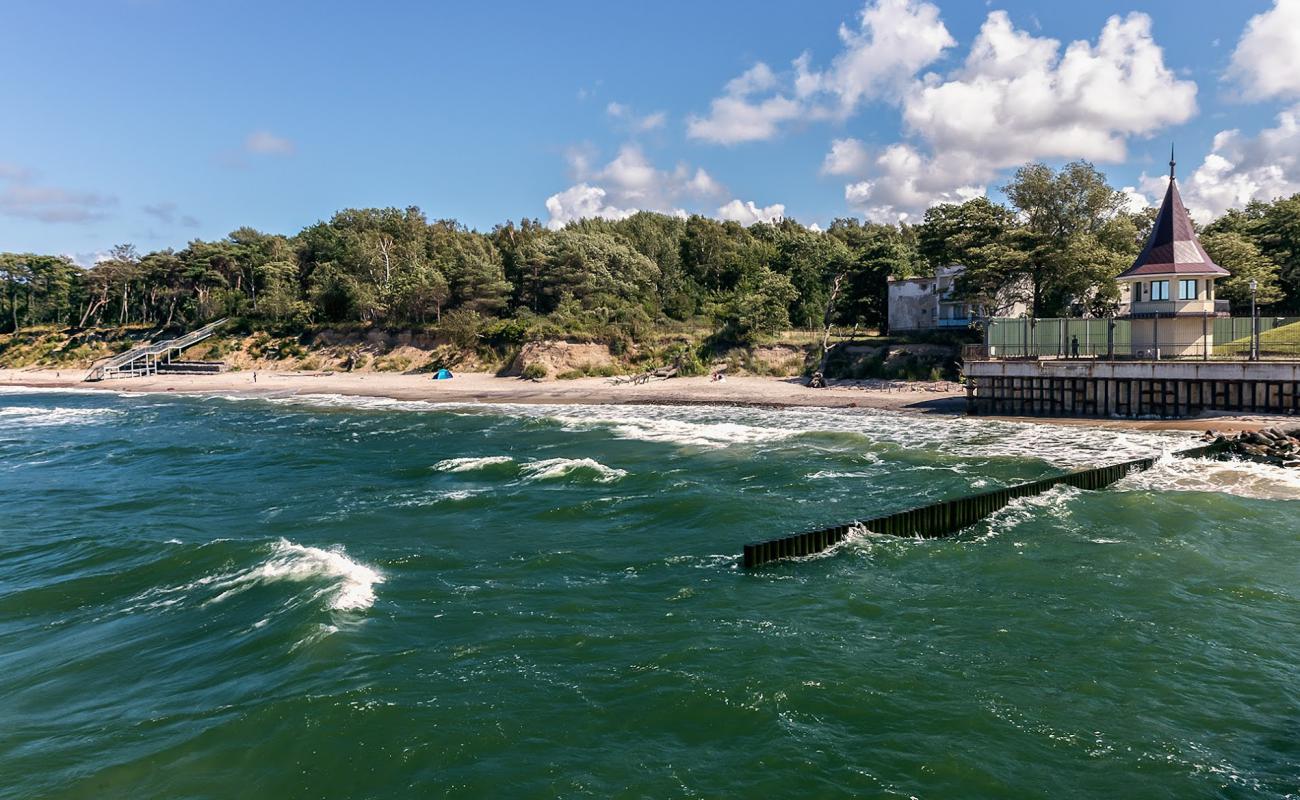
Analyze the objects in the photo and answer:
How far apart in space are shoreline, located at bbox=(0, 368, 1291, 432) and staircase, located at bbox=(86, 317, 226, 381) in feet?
8.55

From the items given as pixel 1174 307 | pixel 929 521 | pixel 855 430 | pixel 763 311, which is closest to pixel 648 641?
pixel 929 521

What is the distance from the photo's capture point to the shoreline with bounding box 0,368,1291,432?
39.4 metres

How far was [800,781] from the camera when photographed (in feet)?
30.2

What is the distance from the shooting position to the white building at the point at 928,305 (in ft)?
188

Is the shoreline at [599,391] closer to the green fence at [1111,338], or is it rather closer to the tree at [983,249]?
the green fence at [1111,338]

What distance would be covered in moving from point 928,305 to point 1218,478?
1462 inches

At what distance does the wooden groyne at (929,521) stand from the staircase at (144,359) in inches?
3279

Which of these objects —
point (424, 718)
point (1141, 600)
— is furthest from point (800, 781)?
point (1141, 600)

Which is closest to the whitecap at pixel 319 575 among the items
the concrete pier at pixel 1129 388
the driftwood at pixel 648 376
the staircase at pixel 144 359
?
the concrete pier at pixel 1129 388

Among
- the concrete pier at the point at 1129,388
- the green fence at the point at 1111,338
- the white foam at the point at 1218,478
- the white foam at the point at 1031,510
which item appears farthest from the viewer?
the green fence at the point at 1111,338

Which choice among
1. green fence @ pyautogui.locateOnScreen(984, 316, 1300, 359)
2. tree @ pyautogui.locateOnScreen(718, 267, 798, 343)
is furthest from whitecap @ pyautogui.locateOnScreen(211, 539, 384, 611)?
tree @ pyautogui.locateOnScreen(718, 267, 798, 343)

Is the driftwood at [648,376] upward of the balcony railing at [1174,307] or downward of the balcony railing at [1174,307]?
downward

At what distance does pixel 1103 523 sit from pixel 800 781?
14143mm

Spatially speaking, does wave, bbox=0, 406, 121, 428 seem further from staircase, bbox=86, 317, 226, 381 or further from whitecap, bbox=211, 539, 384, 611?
whitecap, bbox=211, 539, 384, 611
